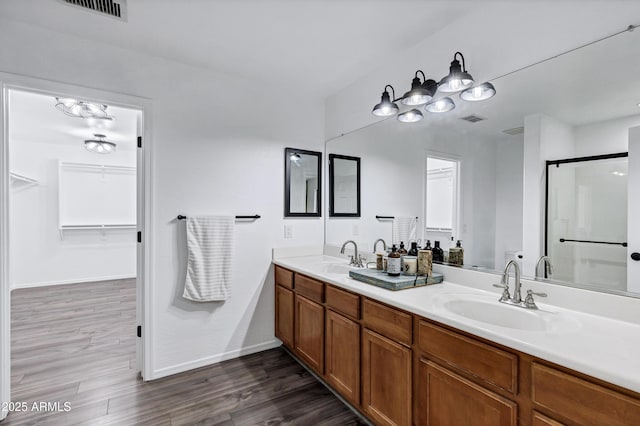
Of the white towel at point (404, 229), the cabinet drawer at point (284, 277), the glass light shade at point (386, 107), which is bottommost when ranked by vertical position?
the cabinet drawer at point (284, 277)

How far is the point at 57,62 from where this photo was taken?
2049mm

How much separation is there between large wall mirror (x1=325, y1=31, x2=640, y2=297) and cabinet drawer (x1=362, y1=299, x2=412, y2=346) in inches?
26.4

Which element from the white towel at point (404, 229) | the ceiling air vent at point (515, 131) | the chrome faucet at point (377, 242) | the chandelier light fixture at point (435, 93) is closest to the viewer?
the ceiling air vent at point (515, 131)

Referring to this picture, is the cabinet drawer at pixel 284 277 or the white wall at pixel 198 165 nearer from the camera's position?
the white wall at pixel 198 165

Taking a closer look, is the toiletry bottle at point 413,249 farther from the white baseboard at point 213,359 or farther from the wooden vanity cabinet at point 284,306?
the white baseboard at point 213,359

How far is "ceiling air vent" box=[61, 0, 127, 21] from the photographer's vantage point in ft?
5.69

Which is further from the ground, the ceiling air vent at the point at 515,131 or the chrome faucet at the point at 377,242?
the ceiling air vent at the point at 515,131

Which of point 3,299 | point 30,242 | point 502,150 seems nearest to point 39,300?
point 30,242

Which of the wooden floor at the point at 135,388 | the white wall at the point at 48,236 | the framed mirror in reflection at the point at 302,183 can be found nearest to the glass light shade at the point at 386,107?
the framed mirror in reflection at the point at 302,183

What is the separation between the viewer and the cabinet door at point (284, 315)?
2.63 m

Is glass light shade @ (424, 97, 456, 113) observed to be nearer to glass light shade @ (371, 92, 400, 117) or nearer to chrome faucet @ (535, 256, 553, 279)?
glass light shade @ (371, 92, 400, 117)

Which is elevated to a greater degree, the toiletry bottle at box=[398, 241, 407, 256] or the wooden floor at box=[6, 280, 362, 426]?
the toiletry bottle at box=[398, 241, 407, 256]

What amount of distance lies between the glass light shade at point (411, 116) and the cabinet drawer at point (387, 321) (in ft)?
4.46

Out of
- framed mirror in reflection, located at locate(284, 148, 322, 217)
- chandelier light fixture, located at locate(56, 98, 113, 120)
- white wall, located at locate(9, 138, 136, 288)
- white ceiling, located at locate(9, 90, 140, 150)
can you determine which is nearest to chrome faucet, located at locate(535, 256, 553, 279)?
framed mirror in reflection, located at locate(284, 148, 322, 217)
